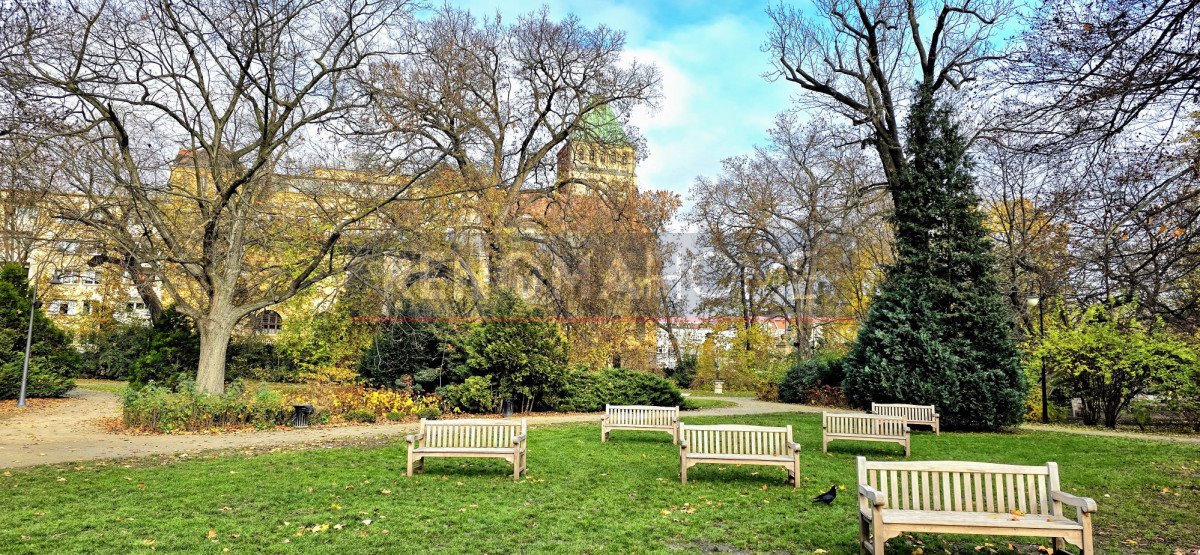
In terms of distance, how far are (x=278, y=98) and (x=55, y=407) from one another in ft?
36.0

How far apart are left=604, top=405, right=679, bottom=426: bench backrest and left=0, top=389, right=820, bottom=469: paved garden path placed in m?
3.35

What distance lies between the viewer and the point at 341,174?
66.2ft

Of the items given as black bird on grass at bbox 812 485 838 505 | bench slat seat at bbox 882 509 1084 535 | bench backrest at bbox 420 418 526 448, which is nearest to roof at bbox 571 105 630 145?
bench backrest at bbox 420 418 526 448

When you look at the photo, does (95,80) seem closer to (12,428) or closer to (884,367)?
(12,428)

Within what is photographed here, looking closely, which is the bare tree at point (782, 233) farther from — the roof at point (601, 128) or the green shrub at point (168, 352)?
the green shrub at point (168, 352)

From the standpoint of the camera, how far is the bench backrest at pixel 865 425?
10727mm

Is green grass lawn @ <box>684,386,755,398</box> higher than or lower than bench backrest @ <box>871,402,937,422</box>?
lower

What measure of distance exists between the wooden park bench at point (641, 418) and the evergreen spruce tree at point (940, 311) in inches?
232

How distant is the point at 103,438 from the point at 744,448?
1148cm

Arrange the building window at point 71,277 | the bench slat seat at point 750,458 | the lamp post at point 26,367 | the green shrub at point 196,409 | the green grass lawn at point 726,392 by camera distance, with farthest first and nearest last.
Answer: the green grass lawn at point 726,392
the building window at point 71,277
the lamp post at point 26,367
the green shrub at point 196,409
the bench slat seat at point 750,458

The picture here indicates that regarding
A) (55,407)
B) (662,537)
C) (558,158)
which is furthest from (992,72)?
(55,407)

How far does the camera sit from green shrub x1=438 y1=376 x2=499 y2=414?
16547mm

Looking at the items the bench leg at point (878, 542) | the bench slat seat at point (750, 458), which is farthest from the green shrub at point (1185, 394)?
the bench leg at point (878, 542)

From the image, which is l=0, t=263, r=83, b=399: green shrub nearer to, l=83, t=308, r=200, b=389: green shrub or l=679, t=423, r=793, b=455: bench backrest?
l=83, t=308, r=200, b=389: green shrub
